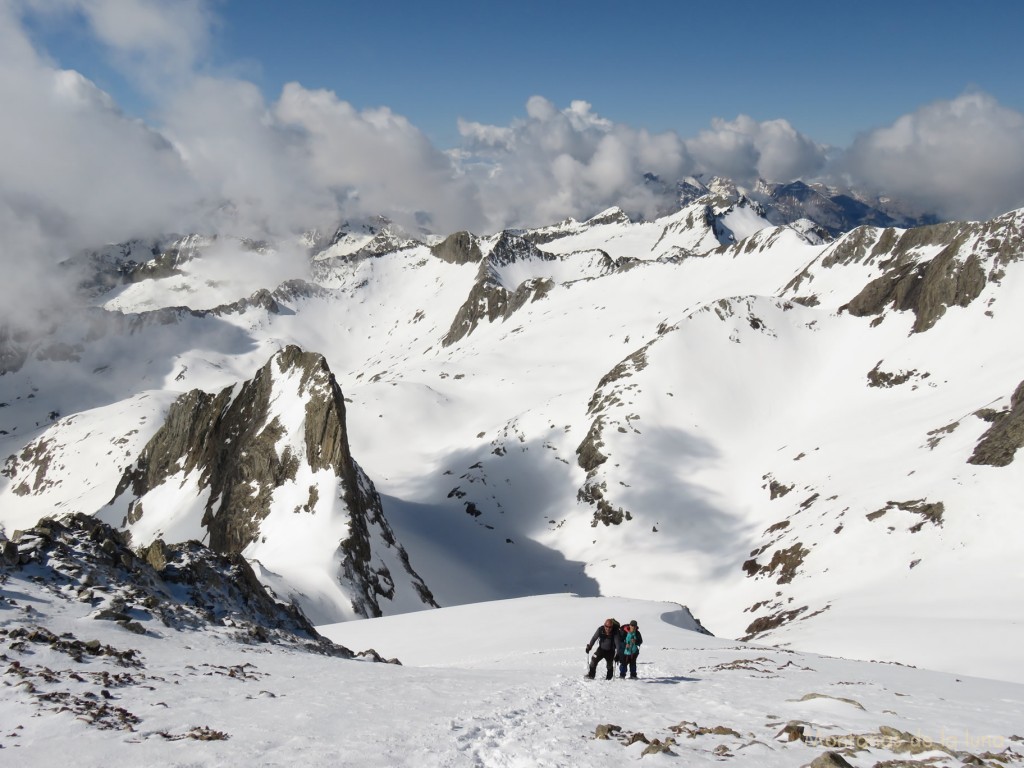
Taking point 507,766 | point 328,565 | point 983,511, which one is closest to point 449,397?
point 328,565

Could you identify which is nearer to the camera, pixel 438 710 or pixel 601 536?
pixel 438 710

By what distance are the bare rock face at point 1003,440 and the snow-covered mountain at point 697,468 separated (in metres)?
0.40

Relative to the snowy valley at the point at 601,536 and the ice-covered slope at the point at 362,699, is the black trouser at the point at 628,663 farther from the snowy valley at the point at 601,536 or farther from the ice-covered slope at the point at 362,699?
the snowy valley at the point at 601,536

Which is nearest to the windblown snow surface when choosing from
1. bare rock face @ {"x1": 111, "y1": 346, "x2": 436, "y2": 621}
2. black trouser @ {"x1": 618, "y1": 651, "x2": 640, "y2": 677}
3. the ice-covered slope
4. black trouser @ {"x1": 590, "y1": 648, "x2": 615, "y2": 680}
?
the ice-covered slope

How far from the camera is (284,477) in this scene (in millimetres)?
60781

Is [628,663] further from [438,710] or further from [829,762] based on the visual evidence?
[829,762]

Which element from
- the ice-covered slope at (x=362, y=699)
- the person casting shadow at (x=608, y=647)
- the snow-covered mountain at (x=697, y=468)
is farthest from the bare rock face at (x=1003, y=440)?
the person casting shadow at (x=608, y=647)

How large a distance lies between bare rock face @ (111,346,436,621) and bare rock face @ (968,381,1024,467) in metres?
51.2

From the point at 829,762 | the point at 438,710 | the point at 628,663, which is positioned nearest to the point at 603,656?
the point at 628,663

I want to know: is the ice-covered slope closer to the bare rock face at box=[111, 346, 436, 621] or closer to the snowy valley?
the snowy valley

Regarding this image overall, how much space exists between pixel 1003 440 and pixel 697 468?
39.0 m

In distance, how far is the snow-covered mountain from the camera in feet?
166

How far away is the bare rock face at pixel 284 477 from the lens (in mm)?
53969

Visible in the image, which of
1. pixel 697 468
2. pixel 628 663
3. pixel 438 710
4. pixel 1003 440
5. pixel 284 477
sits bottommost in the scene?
pixel 438 710
